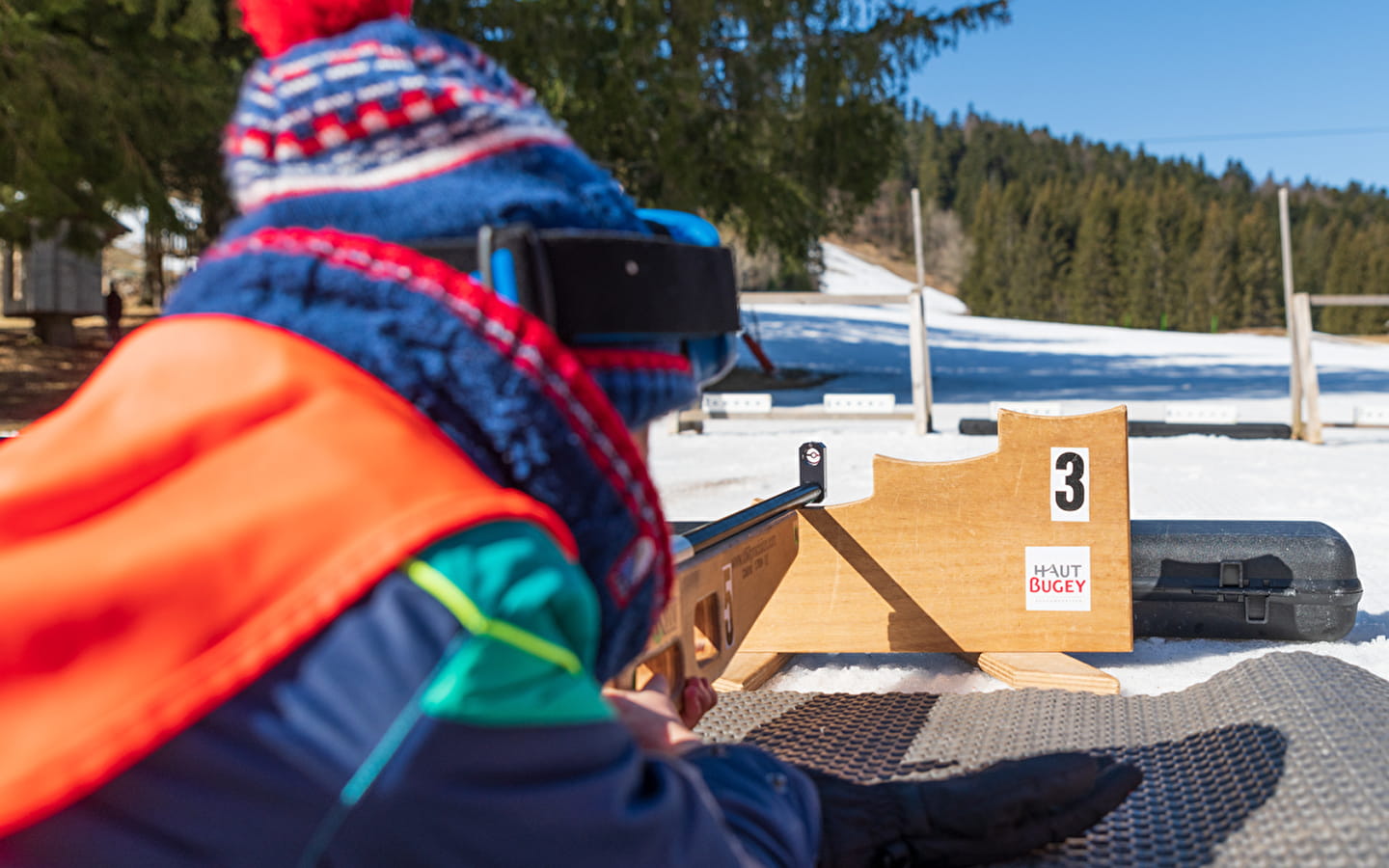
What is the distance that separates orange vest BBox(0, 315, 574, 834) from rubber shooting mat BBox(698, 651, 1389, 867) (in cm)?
112

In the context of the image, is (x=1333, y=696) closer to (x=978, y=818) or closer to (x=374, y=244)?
(x=978, y=818)

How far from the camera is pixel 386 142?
0.68 m

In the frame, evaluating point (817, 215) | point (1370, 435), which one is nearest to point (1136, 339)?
point (817, 215)

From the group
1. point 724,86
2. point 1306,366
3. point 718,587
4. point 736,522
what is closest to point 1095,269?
point 724,86

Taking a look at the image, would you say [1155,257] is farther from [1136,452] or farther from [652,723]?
[652,723]

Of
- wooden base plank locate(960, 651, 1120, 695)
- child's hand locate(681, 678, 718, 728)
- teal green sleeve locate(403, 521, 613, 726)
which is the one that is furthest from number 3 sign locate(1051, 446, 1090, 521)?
teal green sleeve locate(403, 521, 613, 726)

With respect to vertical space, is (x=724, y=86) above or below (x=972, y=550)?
above

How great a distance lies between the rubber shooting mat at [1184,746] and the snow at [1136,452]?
32cm

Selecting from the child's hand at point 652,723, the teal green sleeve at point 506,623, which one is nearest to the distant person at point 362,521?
the teal green sleeve at point 506,623

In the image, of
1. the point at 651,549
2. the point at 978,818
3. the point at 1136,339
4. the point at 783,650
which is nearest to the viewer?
the point at 651,549

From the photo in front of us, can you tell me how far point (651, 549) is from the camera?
2.39ft

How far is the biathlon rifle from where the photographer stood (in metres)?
1.44

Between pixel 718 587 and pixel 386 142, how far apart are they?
1154mm

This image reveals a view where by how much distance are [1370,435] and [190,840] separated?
28.0ft
